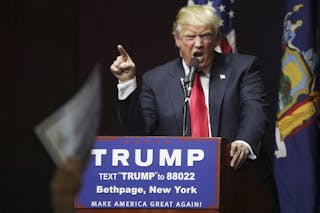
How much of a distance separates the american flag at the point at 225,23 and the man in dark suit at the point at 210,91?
1171 mm

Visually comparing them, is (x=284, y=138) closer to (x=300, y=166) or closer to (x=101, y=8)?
(x=300, y=166)

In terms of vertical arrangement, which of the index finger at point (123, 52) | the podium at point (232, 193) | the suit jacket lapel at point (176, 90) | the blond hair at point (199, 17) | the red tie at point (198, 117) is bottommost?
the podium at point (232, 193)

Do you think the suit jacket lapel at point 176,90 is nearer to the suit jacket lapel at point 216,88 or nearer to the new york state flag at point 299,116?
the suit jacket lapel at point 216,88

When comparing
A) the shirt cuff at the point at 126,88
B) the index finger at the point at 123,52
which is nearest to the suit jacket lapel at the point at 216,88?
the shirt cuff at the point at 126,88

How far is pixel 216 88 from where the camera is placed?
3.21 meters

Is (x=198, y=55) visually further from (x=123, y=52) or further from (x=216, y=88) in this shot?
(x=123, y=52)

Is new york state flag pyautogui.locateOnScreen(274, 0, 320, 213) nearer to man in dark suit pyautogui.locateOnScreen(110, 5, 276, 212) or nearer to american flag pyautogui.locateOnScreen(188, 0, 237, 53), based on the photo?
american flag pyautogui.locateOnScreen(188, 0, 237, 53)

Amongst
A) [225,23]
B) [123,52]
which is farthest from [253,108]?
[225,23]

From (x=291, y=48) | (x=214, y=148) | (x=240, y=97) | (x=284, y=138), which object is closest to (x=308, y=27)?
(x=291, y=48)

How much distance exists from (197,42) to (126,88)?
554 mm

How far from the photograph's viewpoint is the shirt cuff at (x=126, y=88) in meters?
2.71

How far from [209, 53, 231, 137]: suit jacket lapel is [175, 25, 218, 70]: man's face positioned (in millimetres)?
66

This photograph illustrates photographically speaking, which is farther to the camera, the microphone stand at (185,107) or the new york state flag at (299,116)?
the new york state flag at (299,116)

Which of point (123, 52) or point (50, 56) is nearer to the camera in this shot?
point (123, 52)
